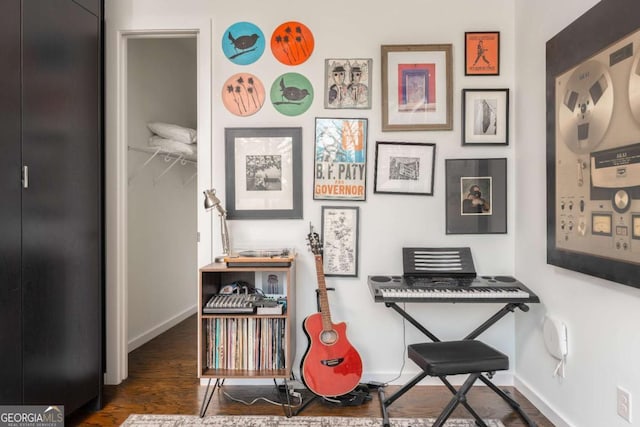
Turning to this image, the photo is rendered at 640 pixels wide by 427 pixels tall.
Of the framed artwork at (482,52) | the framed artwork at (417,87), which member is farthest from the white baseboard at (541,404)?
the framed artwork at (482,52)

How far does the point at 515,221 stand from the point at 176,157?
289 cm

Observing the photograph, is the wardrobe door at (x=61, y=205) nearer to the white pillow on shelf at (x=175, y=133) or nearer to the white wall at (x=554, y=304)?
the white pillow on shelf at (x=175, y=133)

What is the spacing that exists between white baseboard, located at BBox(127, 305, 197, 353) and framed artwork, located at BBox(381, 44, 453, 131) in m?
2.63

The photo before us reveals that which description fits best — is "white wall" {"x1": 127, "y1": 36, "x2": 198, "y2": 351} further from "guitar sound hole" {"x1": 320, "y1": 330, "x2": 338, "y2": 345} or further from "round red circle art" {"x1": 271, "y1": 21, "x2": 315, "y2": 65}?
"guitar sound hole" {"x1": 320, "y1": 330, "x2": 338, "y2": 345}

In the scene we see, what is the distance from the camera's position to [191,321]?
3.92m

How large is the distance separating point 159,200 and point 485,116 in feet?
9.36

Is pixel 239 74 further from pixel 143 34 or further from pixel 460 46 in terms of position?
pixel 460 46

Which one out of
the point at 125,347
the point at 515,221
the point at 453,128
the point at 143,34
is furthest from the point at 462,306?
the point at 143,34

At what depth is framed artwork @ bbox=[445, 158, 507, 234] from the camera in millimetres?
2461

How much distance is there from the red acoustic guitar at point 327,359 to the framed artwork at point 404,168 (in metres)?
0.78

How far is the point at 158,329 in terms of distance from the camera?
3.49m


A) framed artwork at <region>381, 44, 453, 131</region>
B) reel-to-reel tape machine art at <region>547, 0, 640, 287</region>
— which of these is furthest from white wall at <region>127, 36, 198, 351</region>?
reel-to-reel tape machine art at <region>547, 0, 640, 287</region>

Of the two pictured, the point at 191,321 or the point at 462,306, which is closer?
the point at 462,306

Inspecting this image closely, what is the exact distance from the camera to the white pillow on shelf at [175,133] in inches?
124
